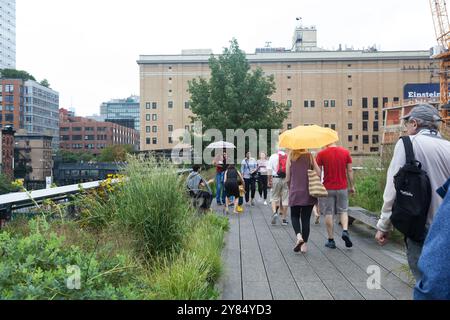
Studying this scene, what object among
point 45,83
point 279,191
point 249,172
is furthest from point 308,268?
point 45,83

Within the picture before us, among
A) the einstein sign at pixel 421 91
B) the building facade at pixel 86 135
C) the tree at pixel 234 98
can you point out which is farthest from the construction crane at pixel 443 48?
the building facade at pixel 86 135

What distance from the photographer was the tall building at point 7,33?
15962cm

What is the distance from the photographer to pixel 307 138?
7973 millimetres

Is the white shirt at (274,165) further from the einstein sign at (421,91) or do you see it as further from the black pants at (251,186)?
the einstein sign at (421,91)

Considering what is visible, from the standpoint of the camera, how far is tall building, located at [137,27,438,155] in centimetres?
10725

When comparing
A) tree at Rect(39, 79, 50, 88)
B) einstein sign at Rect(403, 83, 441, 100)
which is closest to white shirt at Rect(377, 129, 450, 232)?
einstein sign at Rect(403, 83, 441, 100)

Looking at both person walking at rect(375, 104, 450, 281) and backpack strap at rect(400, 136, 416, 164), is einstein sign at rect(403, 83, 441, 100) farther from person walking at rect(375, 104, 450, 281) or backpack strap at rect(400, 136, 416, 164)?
backpack strap at rect(400, 136, 416, 164)

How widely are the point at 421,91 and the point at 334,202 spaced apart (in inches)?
3536

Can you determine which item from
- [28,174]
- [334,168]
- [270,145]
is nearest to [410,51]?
[270,145]

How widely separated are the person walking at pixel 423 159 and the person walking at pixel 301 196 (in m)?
3.19

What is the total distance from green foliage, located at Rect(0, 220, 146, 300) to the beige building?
10331 cm

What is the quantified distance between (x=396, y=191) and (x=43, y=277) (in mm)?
2875

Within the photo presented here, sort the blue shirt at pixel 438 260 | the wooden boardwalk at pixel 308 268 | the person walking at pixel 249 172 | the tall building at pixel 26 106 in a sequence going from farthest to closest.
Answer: the tall building at pixel 26 106, the person walking at pixel 249 172, the wooden boardwalk at pixel 308 268, the blue shirt at pixel 438 260
